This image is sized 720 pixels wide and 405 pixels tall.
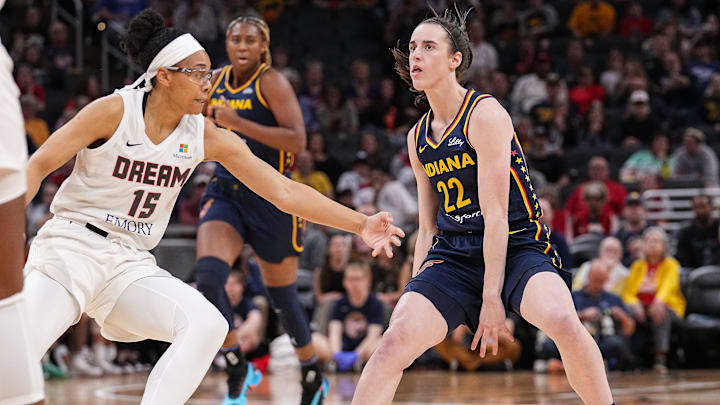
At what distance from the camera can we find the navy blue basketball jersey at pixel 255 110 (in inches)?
246

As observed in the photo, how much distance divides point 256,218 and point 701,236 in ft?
20.4

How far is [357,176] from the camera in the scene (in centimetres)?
1317

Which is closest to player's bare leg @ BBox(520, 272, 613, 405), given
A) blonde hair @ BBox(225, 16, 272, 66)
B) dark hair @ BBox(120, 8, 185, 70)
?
dark hair @ BBox(120, 8, 185, 70)

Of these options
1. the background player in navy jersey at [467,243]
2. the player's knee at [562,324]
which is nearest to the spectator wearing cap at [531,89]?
the background player in navy jersey at [467,243]

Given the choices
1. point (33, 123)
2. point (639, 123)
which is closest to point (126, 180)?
point (33, 123)

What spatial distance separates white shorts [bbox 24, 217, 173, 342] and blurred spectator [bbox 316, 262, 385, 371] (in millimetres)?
5883

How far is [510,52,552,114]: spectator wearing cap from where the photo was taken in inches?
579

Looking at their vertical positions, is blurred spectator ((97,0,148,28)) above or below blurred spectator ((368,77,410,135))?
above

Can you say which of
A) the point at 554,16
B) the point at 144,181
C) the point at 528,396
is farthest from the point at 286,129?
the point at 554,16

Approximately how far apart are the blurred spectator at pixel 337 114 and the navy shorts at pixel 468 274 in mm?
10247

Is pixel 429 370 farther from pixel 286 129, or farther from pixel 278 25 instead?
pixel 278 25

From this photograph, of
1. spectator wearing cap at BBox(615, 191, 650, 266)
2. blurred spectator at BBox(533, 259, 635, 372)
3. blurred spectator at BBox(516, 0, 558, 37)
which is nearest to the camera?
blurred spectator at BBox(533, 259, 635, 372)

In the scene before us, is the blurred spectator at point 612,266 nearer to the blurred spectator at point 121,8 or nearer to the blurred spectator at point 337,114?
the blurred spectator at point 337,114

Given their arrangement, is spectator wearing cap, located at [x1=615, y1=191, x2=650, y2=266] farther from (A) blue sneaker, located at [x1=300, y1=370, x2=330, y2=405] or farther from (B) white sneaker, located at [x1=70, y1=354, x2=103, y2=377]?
(B) white sneaker, located at [x1=70, y1=354, x2=103, y2=377]
